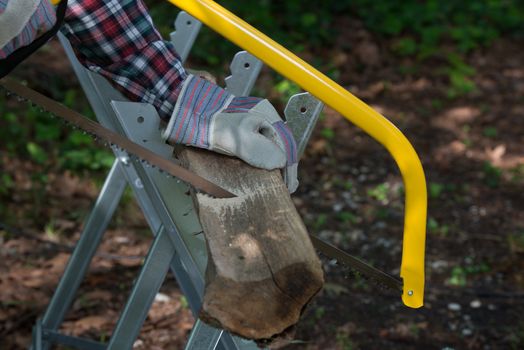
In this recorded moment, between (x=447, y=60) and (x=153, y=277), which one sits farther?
(x=447, y=60)

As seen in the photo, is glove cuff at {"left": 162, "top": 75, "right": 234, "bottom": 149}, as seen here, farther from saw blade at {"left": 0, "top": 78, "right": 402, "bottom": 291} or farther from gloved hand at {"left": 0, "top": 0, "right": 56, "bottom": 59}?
gloved hand at {"left": 0, "top": 0, "right": 56, "bottom": 59}

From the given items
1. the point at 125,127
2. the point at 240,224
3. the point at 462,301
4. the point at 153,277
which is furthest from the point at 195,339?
the point at 462,301

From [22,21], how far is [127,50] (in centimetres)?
34

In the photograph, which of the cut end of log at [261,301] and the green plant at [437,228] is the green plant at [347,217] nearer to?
A: the green plant at [437,228]

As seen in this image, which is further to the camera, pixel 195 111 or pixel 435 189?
pixel 435 189

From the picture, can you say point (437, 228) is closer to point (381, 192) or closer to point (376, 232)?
point (376, 232)

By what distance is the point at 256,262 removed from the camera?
5.66 ft

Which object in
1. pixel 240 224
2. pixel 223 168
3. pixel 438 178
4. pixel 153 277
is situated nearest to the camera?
pixel 240 224

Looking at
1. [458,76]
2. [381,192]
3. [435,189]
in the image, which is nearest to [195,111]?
[381,192]

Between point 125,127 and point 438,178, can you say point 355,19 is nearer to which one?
point 438,178

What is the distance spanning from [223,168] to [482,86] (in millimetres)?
4898

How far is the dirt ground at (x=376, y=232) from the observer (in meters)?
3.53

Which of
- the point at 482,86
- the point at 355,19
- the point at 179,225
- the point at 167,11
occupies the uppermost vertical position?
the point at 355,19

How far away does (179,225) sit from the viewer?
207cm
